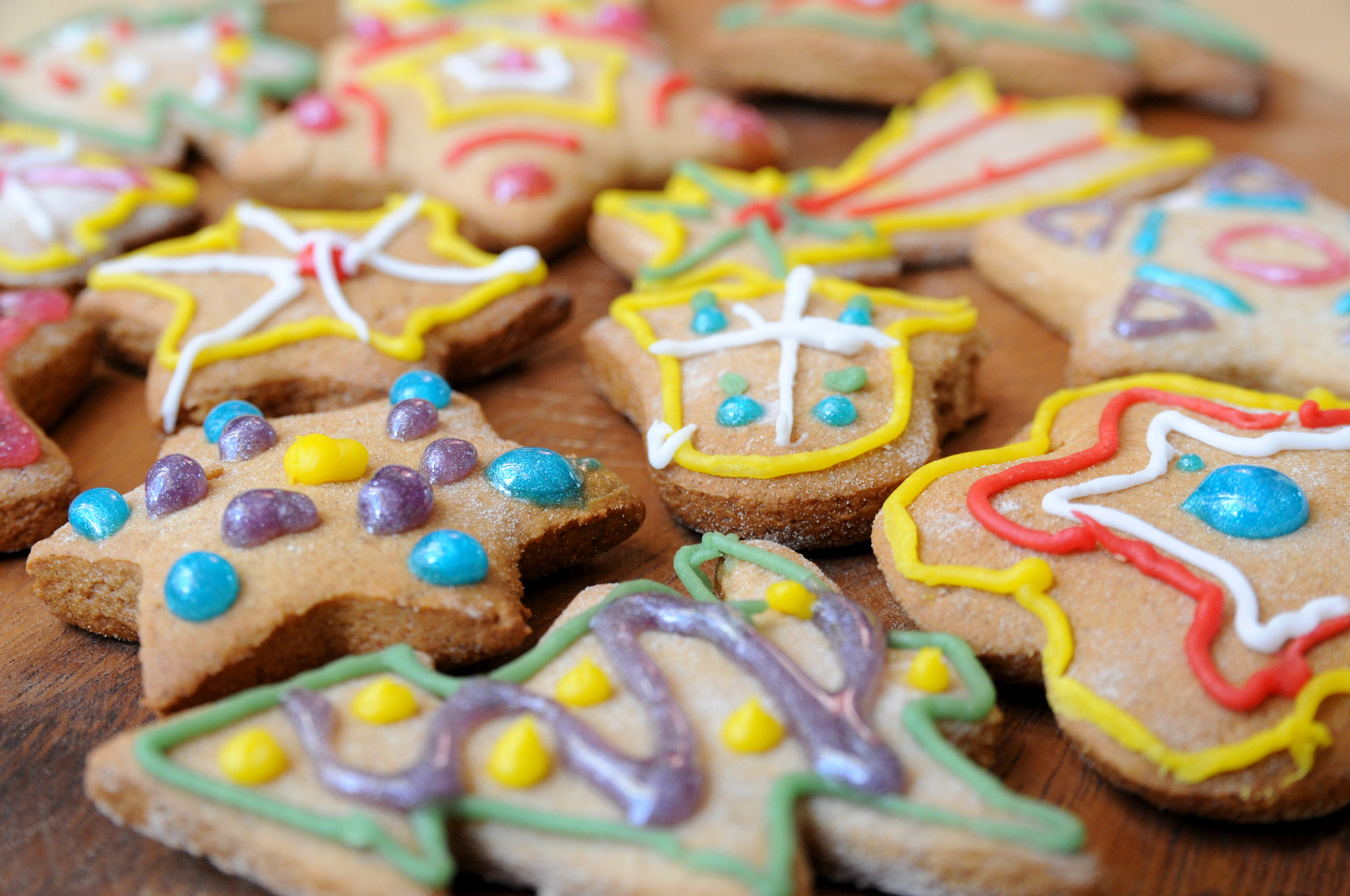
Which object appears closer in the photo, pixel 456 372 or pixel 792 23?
pixel 456 372

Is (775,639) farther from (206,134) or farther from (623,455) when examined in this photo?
(206,134)

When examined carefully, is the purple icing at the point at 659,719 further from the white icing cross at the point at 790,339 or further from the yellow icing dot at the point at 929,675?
the white icing cross at the point at 790,339

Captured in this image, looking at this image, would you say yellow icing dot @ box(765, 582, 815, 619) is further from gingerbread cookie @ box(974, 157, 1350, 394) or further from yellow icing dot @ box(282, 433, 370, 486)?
gingerbread cookie @ box(974, 157, 1350, 394)

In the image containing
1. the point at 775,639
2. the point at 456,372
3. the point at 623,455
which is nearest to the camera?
the point at 775,639

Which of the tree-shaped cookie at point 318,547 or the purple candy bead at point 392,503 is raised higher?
the purple candy bead at point 392,503

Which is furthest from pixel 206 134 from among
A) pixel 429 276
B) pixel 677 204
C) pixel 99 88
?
pixel 677 204

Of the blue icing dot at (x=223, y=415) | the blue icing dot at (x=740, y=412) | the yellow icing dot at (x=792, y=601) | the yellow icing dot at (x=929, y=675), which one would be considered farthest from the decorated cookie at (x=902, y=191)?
the yellow icing dot at (x=929, y=675)

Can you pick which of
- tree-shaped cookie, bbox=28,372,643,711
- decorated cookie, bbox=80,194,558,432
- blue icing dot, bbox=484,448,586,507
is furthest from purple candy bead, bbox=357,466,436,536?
decorated cookie, bbox=80,194,558,432
